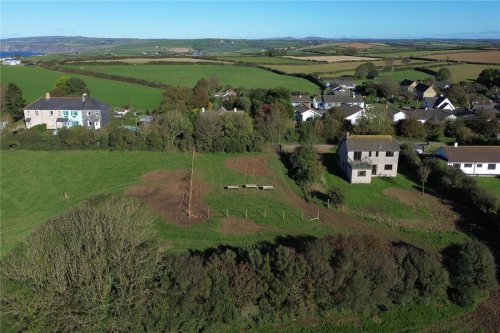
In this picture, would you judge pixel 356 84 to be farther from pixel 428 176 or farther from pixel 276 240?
pixel 276 240

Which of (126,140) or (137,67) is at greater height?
(137,67)

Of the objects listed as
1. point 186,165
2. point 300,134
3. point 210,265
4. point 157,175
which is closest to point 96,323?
point 210,265

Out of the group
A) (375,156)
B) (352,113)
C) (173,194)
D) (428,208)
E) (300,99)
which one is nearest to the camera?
(428,208)

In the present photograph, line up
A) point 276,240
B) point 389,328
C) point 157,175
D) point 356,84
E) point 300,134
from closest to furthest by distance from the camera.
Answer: point 389,328 < point 276,240 < point 157,175 < point 300,134 < point 356,84

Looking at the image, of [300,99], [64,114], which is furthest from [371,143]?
[64,114]

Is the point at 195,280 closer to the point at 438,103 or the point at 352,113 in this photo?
the point at 352,113

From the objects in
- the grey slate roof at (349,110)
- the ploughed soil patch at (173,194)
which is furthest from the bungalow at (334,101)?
the ploughed soil patch at (173,194)
